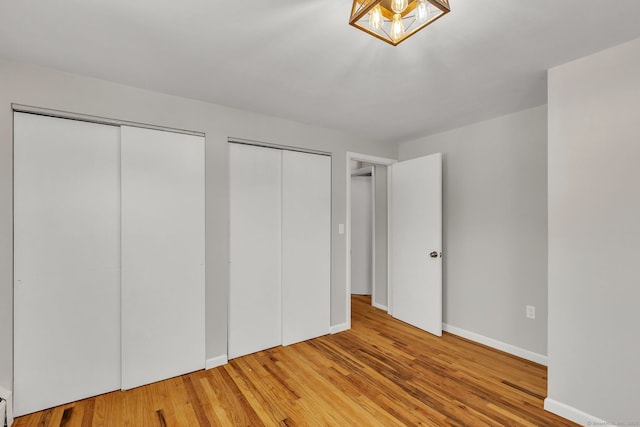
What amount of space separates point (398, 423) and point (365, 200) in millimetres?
3657

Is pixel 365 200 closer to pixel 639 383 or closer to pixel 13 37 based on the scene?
pixel 639 383

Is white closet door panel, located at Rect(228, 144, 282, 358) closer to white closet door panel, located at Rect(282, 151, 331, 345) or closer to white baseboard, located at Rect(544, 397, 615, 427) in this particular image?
white closet door panel, located at Rect(282, 151, 331, 345)

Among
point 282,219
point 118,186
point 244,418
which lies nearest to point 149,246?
point 118,186

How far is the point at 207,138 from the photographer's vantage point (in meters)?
2.60

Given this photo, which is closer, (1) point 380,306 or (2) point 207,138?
(2) point 207,138

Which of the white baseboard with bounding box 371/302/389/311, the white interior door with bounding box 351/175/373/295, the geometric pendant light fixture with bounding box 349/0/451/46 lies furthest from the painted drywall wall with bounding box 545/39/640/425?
the white interior door with bounding box 351/175/373/295

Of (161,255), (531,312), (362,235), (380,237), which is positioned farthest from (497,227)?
(161,255)

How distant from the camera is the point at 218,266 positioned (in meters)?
2.65

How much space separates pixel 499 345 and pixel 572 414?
1.09m

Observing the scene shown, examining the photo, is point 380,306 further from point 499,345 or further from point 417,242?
point 499,345

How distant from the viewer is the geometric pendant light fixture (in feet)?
3.89

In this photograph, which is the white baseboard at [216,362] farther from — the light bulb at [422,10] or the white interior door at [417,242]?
the light bulb at [422,10]

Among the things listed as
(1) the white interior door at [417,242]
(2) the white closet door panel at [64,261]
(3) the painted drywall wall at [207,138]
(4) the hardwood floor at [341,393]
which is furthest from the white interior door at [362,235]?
(2) the white closet door panel at [64,261]

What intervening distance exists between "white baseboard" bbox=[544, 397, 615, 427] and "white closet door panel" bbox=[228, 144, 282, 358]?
7.37 feet
